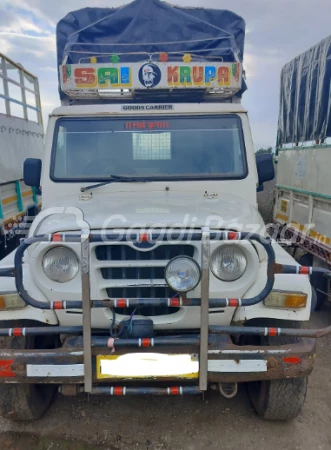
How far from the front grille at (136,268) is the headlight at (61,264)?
0.55ft

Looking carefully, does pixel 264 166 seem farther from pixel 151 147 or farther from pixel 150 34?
pixel 150 34

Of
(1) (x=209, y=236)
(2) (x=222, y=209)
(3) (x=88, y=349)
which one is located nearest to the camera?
(1) (x=209, y=236)

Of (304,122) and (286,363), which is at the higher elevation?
(304,122)

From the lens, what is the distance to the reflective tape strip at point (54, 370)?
2.51 metres

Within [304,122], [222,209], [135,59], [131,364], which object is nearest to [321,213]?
[304,122]

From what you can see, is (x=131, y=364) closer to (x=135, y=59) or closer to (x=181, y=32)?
(x=135, y=59)

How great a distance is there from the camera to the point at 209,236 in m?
2.31

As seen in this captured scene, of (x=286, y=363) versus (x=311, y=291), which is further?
(x=311, y=291)

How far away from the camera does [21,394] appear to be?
294 cm

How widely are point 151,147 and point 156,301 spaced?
5.80 feet

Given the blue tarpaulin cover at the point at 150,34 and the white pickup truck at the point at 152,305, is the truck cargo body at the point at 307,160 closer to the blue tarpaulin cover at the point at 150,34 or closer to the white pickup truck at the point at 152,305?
the blue tarpaulin cover at the point at 150,34

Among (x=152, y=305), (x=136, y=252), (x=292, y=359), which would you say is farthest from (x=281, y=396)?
(x=136, y=252)

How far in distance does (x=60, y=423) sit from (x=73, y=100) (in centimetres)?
323

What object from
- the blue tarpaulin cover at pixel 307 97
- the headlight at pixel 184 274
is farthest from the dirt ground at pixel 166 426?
the blue tarpaulin cover at pixel 307 97
